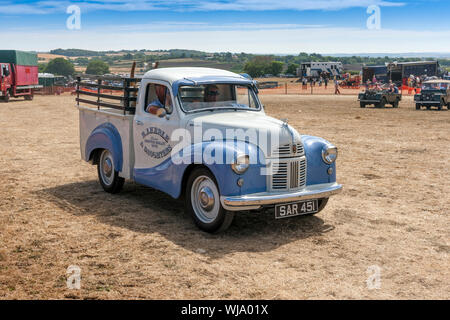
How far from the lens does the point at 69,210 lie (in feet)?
25.7

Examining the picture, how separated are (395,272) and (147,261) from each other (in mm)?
2696

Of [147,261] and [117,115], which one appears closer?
[147,261]

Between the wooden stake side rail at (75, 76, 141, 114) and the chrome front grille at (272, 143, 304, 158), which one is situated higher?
the wooden stake side rail at (75, 76, 141, 114)

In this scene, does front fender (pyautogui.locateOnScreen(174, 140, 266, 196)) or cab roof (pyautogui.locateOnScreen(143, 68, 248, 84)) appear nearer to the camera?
front fender (pyautogui.locateOnScreen(174, 140, 266, 196))

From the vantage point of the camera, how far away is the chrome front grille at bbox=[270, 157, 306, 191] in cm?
652

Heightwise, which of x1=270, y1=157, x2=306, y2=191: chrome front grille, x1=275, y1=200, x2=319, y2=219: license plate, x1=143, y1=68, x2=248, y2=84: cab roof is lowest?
x1=275, y1=200, x2=319, y2=219: license plate

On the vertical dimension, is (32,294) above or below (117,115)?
below

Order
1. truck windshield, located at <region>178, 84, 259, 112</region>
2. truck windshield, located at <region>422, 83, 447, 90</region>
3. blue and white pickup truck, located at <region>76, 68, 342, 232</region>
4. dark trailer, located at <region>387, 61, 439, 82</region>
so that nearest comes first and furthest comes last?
1. blue and white pickup truck, located at <region>76, 68, 342, 232</region>
2. truck windshield, located at <region>178, 84, 259, 112</region>
3. truck windshield, located at <region>422, 83, 447, 90</region>
4. dark trailer, located at <region>387, 61, 439, 82</region>

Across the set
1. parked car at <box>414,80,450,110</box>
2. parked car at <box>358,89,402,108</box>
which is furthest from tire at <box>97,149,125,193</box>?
parked car at <box>414,80,450,110</box>

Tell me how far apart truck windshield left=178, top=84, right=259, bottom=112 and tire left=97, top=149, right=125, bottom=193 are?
196 centimetres

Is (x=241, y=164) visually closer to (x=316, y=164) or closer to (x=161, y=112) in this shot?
(x=316, y=164)

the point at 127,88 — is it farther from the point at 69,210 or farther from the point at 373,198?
the point at 373,198

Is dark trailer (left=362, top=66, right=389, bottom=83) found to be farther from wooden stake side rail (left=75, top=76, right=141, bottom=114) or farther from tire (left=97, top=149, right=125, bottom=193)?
tire (left=97, top=149, right=125, bottom=193)

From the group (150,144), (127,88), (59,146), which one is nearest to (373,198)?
(150,144)
